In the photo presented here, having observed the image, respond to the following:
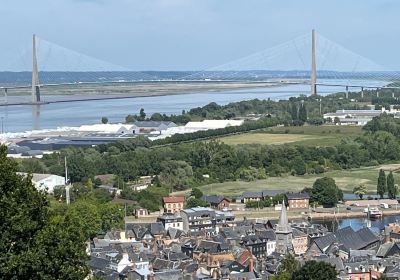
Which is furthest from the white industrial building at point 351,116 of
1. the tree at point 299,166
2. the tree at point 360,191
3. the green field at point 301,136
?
the tree at point 360,191

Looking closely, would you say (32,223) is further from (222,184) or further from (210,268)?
(222,184)

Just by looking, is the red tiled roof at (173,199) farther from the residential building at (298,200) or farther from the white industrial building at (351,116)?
the white industrial building at (351,116)

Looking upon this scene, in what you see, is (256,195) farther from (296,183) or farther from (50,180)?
(50,180)

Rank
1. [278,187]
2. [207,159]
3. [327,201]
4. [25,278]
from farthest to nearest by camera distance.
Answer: [207,159] → [278,187] → [327,201] → [25,278]

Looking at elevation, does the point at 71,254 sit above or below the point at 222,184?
above

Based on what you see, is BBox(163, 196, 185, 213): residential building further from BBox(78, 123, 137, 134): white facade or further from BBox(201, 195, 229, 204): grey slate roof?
BBox(78, 123, 137, 134): white facade

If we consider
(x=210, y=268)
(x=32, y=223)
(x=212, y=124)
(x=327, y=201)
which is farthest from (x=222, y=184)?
(x=32, y=223)
